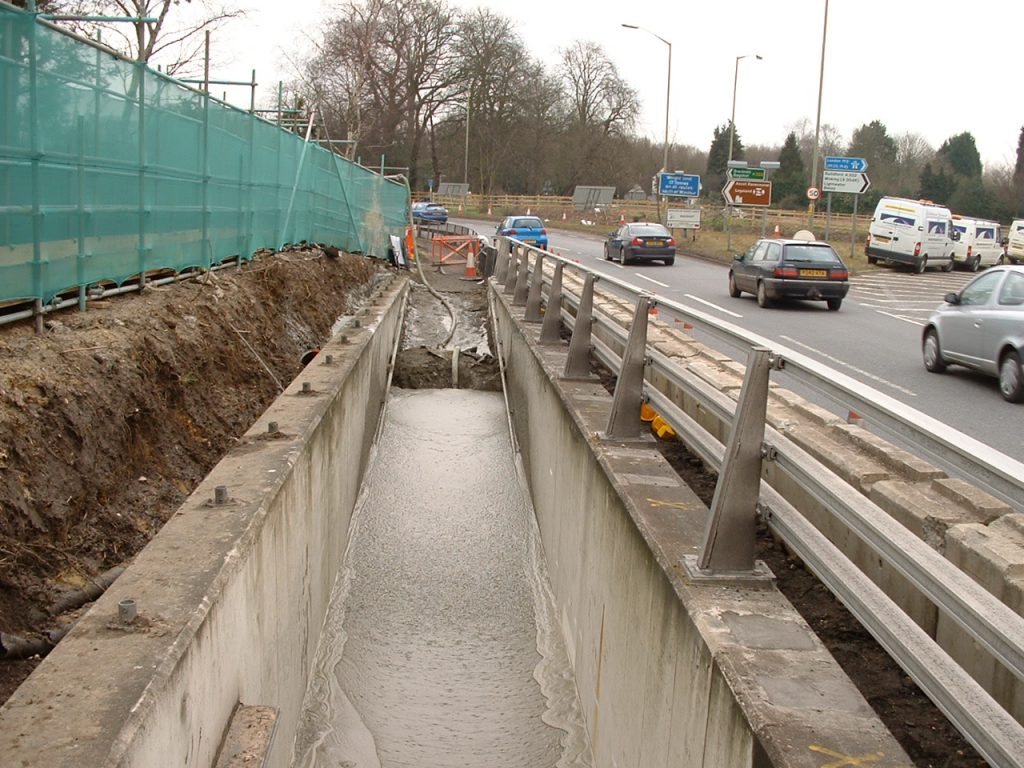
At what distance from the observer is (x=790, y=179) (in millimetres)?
79062

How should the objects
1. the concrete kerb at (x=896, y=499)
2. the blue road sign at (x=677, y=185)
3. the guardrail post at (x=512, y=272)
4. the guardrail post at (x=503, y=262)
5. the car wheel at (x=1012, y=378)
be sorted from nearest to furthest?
the concrete kerb at (x=896, y=499)
the car wheel at (x=1012, y=378)
the guardrail post at (x=512, y=272)
the guardrail post at (x=503, y=262)
the blue road sign at (x=677, y=185)

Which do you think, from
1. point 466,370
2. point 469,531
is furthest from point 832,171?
point 469,531

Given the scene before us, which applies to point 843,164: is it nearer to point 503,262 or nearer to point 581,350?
point 503,262

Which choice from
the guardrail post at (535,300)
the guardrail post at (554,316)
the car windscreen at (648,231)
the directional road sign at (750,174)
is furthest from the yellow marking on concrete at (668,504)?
the directional road sign at (750,174)

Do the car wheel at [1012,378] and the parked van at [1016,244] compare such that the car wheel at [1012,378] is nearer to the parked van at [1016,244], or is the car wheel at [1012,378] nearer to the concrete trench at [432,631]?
the concrete trench at [432,631]

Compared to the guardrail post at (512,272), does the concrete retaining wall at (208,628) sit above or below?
below

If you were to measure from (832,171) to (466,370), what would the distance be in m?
26.5

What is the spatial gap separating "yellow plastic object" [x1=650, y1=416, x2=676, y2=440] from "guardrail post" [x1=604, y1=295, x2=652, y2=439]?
0.61 meters

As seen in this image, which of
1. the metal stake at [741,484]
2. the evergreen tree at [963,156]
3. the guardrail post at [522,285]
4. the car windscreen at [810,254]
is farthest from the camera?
the evergreen tree at [963,156]

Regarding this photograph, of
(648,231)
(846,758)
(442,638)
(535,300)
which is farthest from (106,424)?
(648,231)

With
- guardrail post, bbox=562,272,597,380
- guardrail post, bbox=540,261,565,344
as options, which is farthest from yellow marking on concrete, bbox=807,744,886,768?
guardrail post, bbox=540,261,565,344

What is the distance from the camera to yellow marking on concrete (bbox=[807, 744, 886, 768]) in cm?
305

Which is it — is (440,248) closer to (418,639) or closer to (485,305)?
(485,305)

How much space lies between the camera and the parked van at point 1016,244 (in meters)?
41.8
